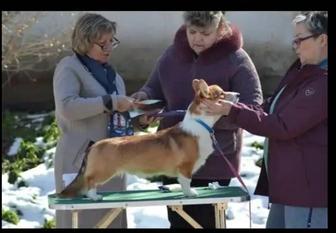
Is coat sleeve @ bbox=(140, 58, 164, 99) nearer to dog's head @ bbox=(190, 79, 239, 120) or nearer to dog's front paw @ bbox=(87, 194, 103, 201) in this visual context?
dog's head @ bbox=(190, 79, 239, 120)

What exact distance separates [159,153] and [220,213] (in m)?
0.43

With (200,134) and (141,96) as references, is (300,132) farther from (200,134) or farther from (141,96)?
(141,96)

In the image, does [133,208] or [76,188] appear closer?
[76,188]

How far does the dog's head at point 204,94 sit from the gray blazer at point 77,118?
0.69 m

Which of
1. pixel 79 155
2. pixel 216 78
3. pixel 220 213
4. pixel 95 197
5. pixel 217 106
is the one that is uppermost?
pixel 216 78

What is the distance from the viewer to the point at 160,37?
916 centimetres

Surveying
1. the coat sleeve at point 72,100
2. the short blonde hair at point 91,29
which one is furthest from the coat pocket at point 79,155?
the short blonde hair at point 91,29

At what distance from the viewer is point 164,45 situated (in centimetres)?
912

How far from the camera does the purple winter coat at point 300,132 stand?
11.6 ft

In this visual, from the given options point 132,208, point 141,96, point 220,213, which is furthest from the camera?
point 132,208

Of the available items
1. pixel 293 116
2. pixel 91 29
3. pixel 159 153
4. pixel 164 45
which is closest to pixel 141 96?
pixel 91 29

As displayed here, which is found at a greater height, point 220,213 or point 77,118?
point 77,118

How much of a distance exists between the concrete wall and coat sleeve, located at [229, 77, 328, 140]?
5.52 m
